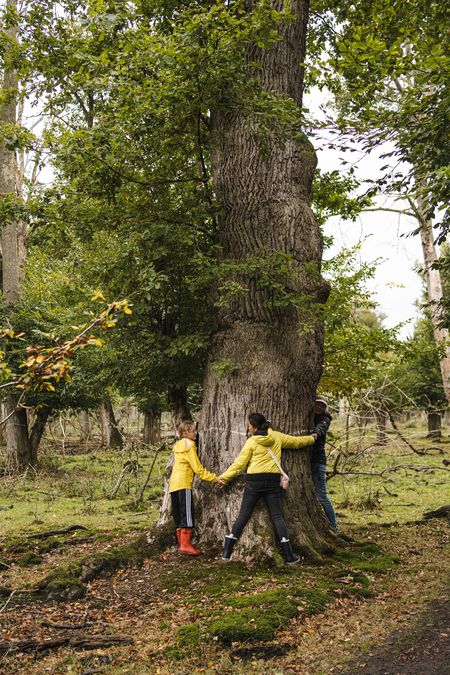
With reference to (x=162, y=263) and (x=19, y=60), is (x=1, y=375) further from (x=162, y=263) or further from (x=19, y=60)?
(x=19, y=60)

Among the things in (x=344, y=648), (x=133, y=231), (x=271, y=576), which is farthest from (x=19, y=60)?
(x=344, y=648)

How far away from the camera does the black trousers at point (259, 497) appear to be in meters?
7.14

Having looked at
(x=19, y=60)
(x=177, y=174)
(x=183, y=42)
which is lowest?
(x=177, y=174)

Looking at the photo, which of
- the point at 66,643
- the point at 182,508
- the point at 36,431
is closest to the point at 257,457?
the point at 182,508

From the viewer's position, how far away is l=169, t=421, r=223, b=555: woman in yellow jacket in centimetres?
755

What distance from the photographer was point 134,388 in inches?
368

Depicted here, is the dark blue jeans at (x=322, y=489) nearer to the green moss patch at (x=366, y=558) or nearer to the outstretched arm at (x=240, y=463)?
the green moss patch at (x=366, y=558)

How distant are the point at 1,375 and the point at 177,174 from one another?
18.2 ft

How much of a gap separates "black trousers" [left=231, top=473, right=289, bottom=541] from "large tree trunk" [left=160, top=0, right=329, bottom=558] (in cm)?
19

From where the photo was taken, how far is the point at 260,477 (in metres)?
7.16

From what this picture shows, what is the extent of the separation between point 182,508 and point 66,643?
2289 millimetres

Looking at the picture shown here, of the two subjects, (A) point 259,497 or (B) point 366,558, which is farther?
(B) point 366,558

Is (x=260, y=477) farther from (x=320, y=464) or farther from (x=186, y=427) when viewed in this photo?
(x=320, y=464)

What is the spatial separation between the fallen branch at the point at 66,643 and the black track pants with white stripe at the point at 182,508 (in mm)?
2059
